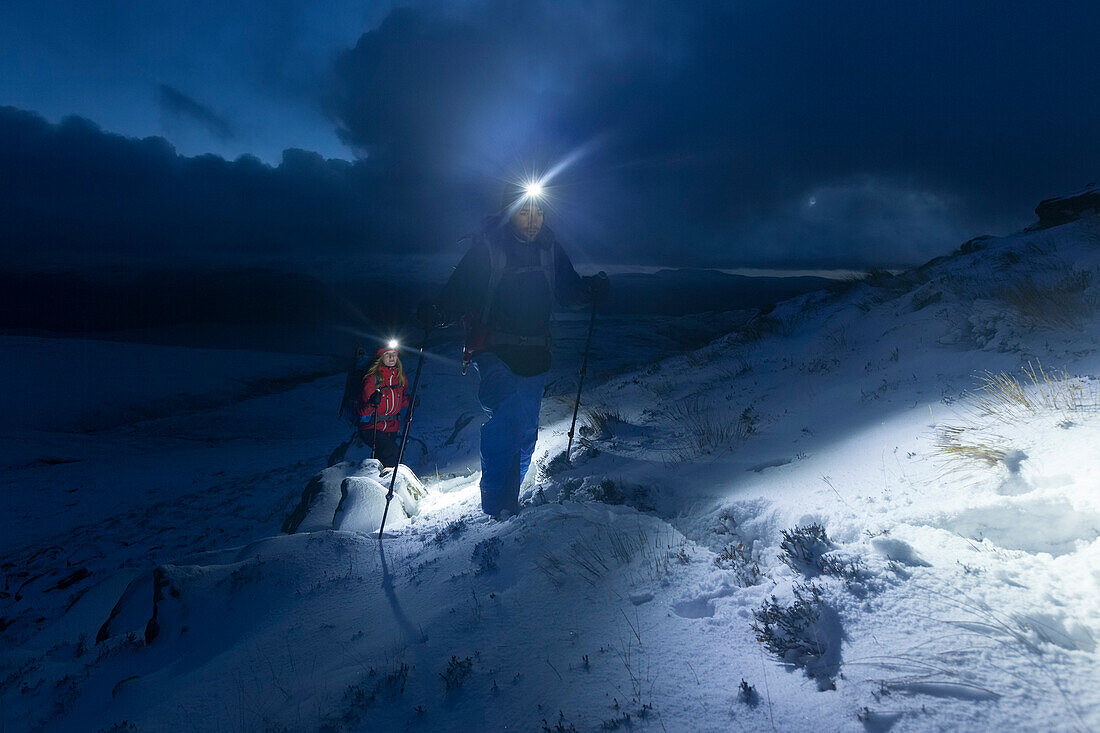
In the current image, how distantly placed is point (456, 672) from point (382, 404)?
6.88 metres

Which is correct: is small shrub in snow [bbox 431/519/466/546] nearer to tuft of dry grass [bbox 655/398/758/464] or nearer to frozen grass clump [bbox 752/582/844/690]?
tuft of dry grass [bbox 655/398/758/464]

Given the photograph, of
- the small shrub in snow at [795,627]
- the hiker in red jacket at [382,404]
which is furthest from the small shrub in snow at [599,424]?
the small shrub in snow at [795,627]

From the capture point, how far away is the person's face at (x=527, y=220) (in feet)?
14.1

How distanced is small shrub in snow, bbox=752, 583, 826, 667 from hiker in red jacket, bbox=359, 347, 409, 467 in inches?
284

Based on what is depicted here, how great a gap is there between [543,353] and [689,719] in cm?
335

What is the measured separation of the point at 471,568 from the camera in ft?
10.2

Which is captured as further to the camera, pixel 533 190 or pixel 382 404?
pixel 382 404

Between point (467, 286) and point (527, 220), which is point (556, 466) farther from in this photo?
point (527, 220)

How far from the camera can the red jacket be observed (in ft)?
27.1

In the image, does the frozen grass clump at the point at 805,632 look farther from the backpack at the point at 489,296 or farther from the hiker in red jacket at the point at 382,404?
the hiker in red jacket at the point at 382,404

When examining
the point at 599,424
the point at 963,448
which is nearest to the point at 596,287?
the point at 599,424

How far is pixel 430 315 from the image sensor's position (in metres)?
4.38

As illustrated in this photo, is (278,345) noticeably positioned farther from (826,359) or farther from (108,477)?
(826,359)

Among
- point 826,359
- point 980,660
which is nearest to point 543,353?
point 980,660
